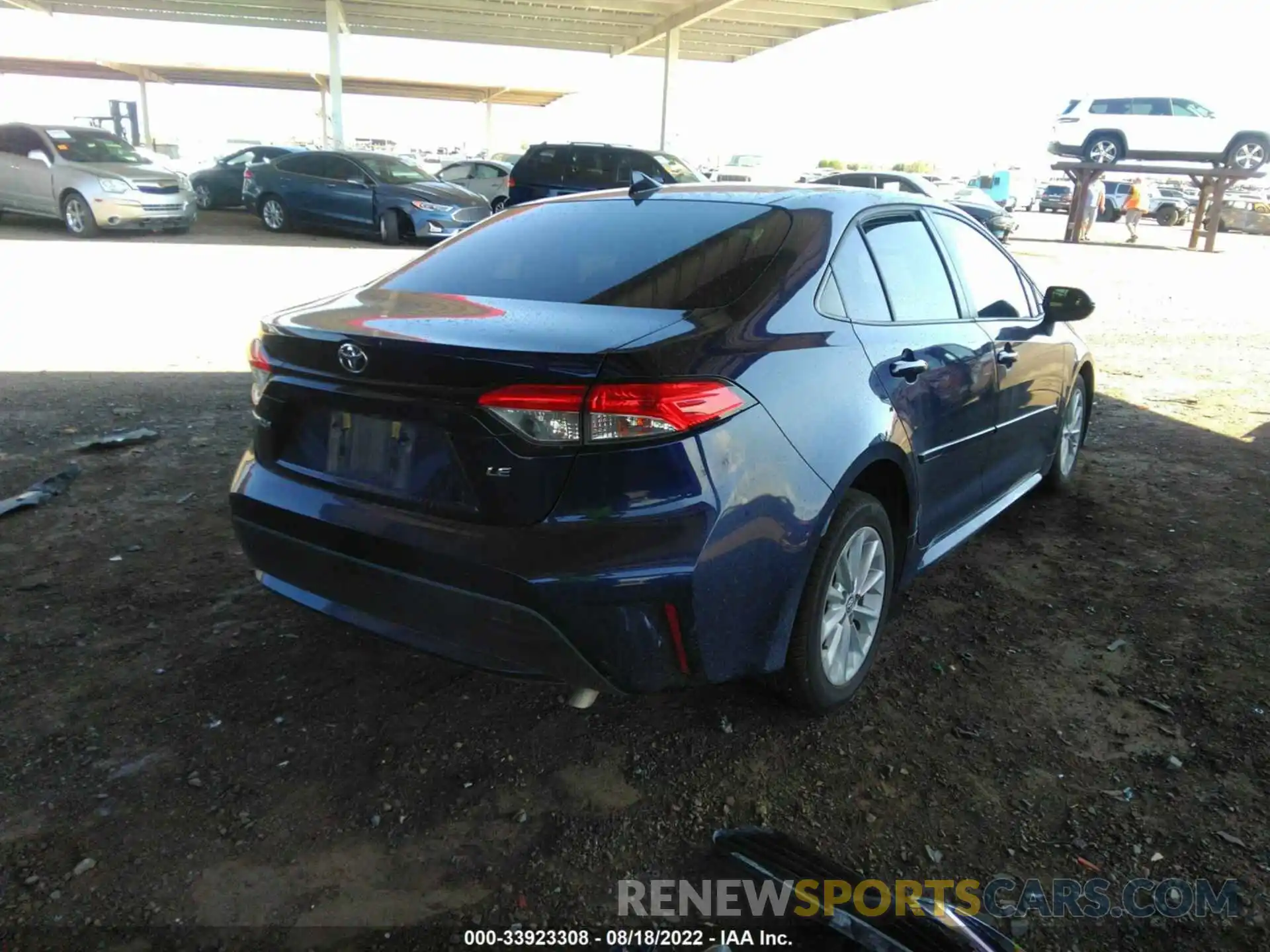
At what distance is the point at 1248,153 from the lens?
22922mm

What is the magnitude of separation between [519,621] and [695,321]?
2.97 ft

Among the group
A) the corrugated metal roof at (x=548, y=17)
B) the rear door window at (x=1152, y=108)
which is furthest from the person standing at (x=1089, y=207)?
the corrugated metal roof at (x=548, y=17)

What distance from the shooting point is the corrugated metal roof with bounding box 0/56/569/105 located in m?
40.6

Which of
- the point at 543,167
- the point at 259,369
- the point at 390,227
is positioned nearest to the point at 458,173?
the point at 390,227

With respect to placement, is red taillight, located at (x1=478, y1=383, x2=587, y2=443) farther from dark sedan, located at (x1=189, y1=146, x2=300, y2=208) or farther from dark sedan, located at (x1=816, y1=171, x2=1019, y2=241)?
dark sedan, located at (x1=189, y1=146, x2=300, y2=208)

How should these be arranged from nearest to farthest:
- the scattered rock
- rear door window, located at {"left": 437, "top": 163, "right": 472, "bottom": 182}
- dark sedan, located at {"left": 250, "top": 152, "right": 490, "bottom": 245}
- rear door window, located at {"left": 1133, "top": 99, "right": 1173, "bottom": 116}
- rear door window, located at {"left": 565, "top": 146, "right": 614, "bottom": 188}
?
1. the scattered rock
2. rear door window, located at {"left": 565, "top": 146, "right": 614, "bottom": 188}
3. dark sedan, located at {"left": 250, "top": 152, "right": 490, "bottom": 245}
4. rear door window, located at {"left": 437, "top": 163, "right": 472, "bottom": 182}
5. rear door window, located at {"left": 1133, "top": 99, "right": 1173, "bottom": 116}

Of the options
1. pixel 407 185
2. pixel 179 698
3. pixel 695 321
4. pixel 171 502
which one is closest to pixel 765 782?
pixel 695 321

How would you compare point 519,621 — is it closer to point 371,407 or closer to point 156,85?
point 371,407

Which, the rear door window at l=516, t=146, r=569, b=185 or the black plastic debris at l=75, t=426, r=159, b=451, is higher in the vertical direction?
the rear door window at l=516, t=146, r=569, b=185

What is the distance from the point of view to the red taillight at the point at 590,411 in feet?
7.32

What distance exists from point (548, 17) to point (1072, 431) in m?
24.5

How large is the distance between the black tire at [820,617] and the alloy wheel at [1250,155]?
1002 inches

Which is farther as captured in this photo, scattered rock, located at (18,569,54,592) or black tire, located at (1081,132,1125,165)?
black tire, located at (1081,132,1125,165)

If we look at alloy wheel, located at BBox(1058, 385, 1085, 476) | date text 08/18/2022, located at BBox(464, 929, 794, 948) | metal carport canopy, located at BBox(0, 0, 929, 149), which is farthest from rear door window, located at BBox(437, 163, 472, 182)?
date text 08/18/2022, located at BBox(464, 929, 794, 948)
